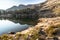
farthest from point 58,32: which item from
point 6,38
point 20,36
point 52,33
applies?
point 6,38

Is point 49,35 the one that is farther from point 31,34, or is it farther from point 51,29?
point 31,34

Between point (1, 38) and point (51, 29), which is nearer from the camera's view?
point (51, 29)

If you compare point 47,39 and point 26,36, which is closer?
Result: point 47,39

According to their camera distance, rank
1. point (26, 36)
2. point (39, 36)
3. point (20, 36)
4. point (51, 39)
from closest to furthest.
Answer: point (51, 39) → point (39, 36) → point (26, 36) → point (20, 36)

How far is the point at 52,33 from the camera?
138ft

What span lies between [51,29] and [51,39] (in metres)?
4.12

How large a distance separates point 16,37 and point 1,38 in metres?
4.37

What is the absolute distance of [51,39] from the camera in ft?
130

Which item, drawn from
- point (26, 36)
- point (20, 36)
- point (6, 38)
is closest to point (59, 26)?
point (26, 36)

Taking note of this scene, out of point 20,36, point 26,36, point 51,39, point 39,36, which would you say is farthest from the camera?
point 20,36

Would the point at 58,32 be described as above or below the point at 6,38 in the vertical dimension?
above

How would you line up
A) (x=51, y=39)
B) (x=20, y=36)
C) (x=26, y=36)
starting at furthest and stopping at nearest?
1. (x=20, y=36)
2. (x=26, y=36)
3. (x=51, y=39)

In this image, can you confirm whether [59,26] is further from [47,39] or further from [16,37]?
[16,37]

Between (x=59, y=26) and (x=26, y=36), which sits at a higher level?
(x=59, y=26)
